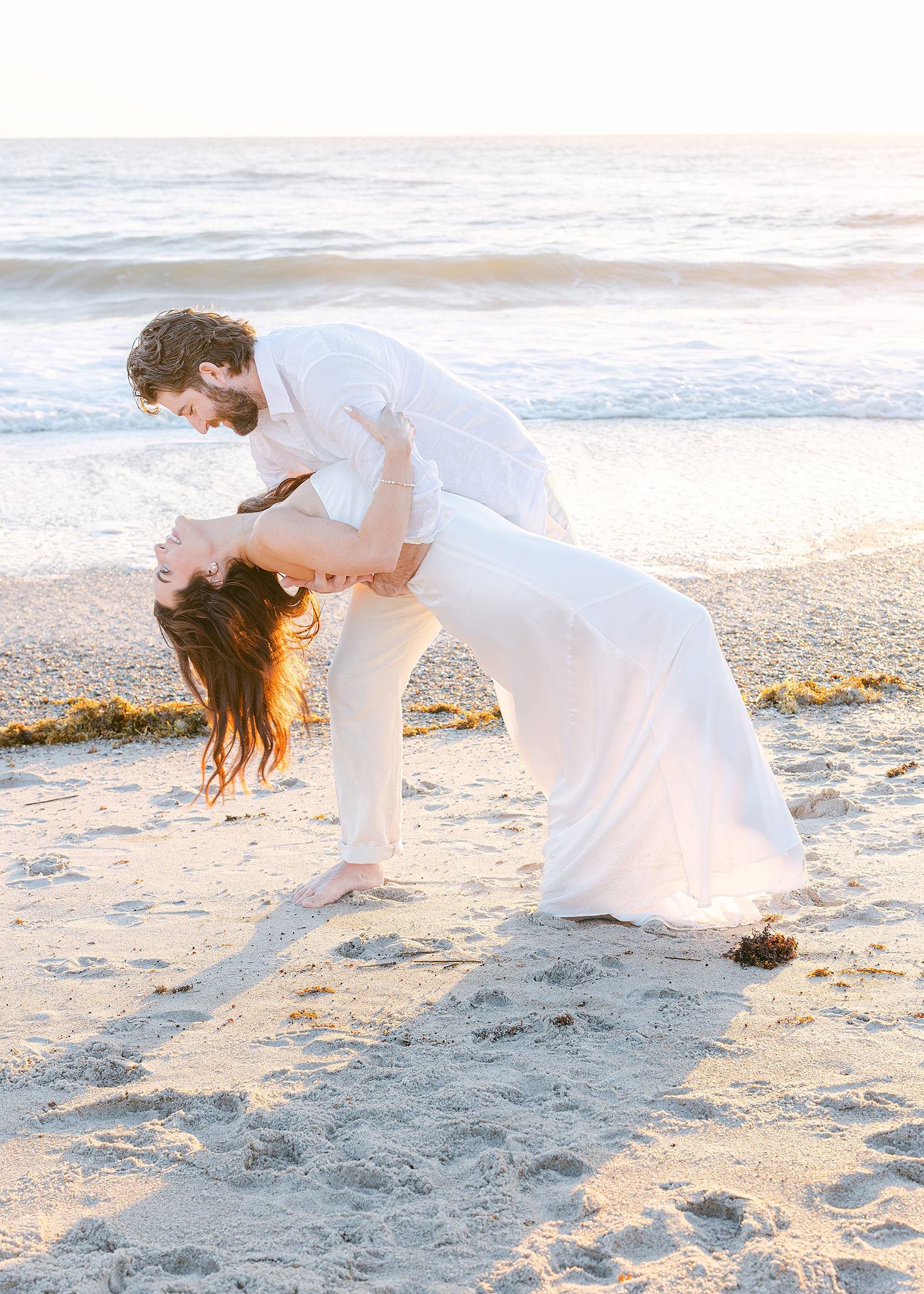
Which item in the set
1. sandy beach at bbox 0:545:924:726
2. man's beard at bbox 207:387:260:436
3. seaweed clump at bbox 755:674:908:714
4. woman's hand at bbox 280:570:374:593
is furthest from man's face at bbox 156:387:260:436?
seaweed clump at bbox 755:674:908:714

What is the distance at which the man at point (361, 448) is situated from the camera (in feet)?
9.12

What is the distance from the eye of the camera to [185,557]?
2.98 meters

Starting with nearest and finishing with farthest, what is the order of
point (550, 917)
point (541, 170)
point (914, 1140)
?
point (914, 1140), point (550, 917), point (541, 170)

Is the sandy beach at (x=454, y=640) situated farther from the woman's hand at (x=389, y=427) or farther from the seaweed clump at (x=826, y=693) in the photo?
the woman's hand at (x=389, y=427)

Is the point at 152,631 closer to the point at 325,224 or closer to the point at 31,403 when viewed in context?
the point at 31,403

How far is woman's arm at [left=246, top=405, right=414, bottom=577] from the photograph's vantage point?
2686 millimetres

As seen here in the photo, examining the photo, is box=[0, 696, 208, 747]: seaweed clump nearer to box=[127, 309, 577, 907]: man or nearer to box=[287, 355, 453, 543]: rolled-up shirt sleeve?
box=[127, 309, 577, 907]: man

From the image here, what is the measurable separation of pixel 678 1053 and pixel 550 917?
2.47 ft

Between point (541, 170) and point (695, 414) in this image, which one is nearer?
point (695, 414)

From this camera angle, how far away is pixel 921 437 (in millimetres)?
9984

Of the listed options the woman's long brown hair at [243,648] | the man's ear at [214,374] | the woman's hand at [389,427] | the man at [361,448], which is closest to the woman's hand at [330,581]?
the man at [361,448]

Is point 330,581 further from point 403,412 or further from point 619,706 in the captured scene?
point 619,706

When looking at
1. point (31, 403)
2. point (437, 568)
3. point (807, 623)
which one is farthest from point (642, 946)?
point (31, 403)

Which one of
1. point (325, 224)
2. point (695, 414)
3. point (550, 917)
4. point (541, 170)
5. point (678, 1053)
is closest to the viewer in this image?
point (678, 1053)
